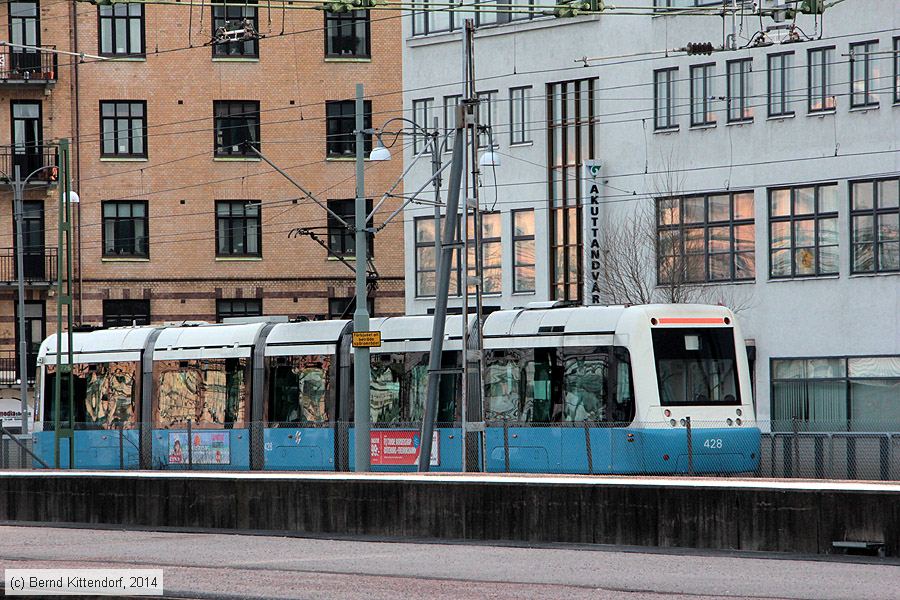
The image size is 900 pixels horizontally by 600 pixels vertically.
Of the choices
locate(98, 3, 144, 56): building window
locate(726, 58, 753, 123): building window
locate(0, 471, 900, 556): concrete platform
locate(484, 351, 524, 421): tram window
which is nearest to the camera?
locate(0, 471, 900, 556): concrete platform

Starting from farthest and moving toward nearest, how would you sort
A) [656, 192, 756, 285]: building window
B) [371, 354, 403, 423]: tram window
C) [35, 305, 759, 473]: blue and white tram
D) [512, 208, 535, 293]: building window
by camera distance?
1. [512, 208, 535, 293]: building window
2. [656, 192, 756, 285]: building window
3. [371, 354, 403, 423]: tram window
4. [35, 305, 759, 473]: blue and white tram

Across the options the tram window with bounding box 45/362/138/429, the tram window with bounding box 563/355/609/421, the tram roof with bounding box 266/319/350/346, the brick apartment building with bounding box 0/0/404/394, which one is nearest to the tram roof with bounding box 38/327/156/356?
the tram window with bounding box 45/362/138/429

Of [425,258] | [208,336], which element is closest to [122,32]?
[425,258]

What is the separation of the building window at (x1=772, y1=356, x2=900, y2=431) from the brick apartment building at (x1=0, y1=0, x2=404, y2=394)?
16958 millimetres

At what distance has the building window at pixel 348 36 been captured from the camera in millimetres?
62125

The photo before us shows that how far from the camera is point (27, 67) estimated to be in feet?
204

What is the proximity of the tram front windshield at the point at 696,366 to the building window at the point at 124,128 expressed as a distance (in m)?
35.0

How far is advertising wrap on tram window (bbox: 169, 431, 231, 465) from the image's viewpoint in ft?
121

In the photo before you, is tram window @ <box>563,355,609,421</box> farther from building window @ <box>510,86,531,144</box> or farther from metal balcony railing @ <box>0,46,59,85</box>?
metal balcony railing @ <box>0,46,59,85</box>

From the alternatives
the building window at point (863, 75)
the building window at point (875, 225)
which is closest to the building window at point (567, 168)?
the building window at point (863, 75)

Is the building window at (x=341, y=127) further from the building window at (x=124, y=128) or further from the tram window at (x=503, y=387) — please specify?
the tram window at (x=503, y=387)

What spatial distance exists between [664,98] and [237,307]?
1774 centimetres

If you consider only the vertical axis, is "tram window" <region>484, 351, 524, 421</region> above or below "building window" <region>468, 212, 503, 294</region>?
below

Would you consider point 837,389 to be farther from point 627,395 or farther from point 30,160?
point 30,160
